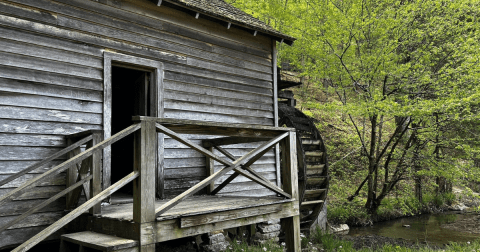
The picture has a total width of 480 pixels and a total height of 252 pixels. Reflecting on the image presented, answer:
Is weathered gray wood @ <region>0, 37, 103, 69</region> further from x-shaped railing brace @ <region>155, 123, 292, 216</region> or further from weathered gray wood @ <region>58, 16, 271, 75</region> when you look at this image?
x-shaped railing brace @ <region>155, 123, 292, 216</region>

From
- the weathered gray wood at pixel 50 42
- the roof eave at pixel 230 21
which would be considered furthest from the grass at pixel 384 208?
the weathered gray wood at pixel 50 42

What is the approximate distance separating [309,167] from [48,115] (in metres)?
6.69

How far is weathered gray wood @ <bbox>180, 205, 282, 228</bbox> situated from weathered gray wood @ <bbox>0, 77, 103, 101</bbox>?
2.44 metres

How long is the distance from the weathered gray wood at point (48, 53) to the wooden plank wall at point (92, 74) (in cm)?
1

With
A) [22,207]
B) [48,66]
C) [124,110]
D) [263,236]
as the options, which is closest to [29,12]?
[48,66]

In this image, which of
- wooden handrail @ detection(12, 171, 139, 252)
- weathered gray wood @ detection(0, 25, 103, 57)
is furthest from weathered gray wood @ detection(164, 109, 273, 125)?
wooden handrail @ detection(12, 171, 139, 252)

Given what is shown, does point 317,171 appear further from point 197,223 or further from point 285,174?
point 197,223

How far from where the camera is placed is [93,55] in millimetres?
5352

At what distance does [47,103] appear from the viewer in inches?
191

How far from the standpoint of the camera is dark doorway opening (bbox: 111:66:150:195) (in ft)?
21.5

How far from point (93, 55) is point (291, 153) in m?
3.12

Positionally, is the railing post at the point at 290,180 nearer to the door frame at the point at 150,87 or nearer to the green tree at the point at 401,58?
the door frame at the point at 150,87

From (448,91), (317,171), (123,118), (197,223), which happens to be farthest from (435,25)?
(197,223)

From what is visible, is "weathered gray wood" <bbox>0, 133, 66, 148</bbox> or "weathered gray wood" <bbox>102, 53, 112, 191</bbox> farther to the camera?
"weathered gray wood" <bbox>102, 53, 112, 191</bbox>
